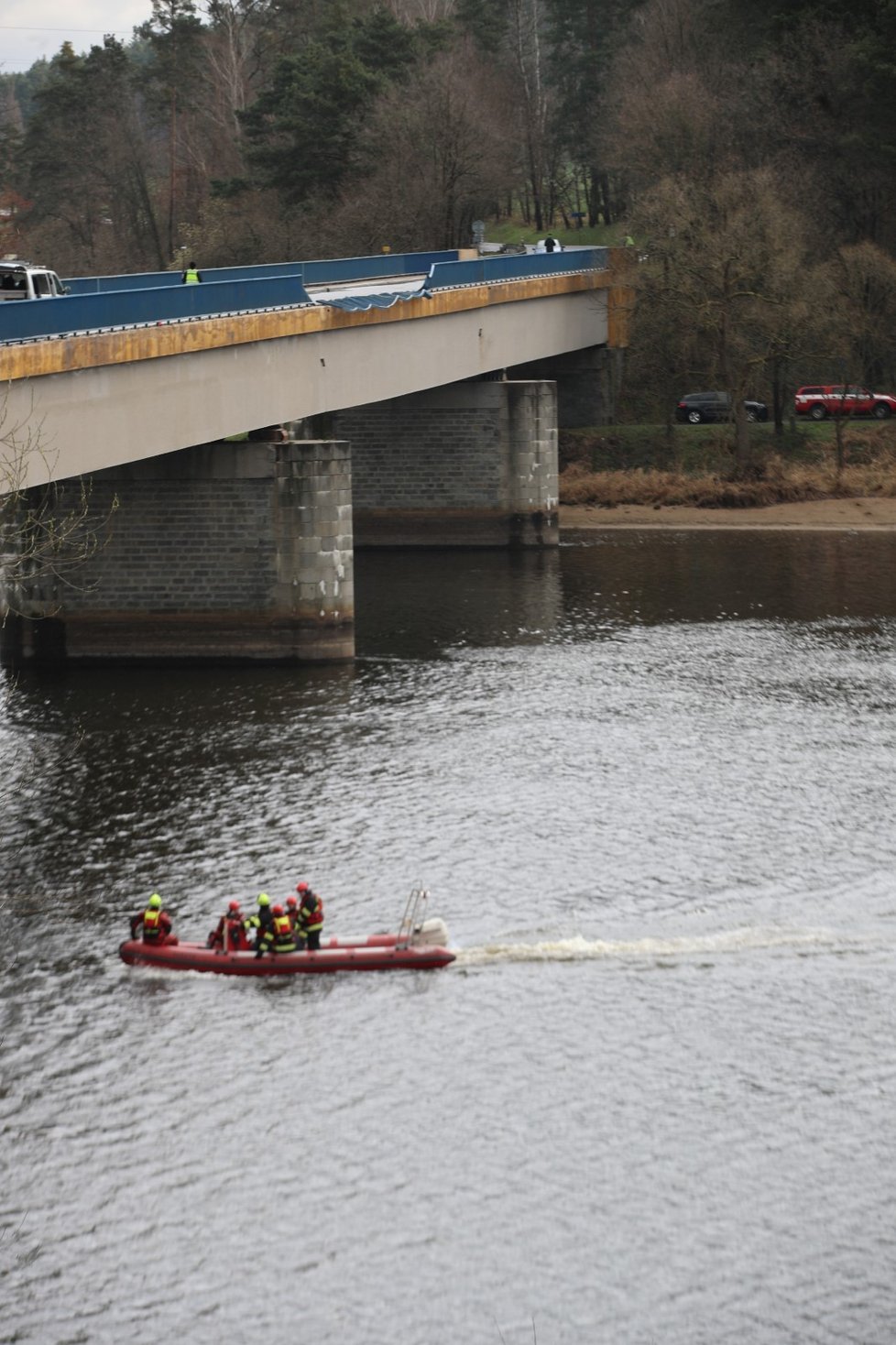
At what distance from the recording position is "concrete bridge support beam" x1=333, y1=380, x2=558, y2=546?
7212 centimetres

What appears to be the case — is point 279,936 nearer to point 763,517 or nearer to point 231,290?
point 231,290

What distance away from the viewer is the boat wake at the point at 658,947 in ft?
95.5

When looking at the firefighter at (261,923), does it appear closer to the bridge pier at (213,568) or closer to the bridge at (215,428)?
the bridge at (215,428)

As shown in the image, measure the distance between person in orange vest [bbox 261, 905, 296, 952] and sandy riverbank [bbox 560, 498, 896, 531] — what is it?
165 ft

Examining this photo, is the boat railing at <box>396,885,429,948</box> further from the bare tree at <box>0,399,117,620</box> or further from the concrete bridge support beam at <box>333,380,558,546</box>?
the concrete bridge support beam at <box>333,380,558,546</box>

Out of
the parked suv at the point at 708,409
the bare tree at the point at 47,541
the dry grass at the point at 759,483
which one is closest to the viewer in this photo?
the bare tree at the point at 47,541

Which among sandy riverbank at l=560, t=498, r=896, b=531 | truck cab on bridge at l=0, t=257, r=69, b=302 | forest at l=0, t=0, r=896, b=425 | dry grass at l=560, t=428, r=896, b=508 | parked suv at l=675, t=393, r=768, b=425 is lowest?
sandy riverbank at l=560, t=498, r=896, b=531

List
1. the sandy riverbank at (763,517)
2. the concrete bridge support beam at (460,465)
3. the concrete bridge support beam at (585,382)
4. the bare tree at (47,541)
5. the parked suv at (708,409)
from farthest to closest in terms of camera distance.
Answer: the concrete bridge support beam at (585,382)
the parked suv at (708,409)
the sandy riverbank at (763,517)
the concrete bridge support beam at (460,465)
the bare tree at (47,541)

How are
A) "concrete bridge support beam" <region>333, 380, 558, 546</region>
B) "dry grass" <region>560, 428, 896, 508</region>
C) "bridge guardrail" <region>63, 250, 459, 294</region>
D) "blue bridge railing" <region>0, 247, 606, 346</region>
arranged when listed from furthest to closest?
"dry grass" <region>560, 428, 896, 508</region>, "concrete bridge support beam" <region>333, 380, 558, 546</region>, "bridge guardrail" <region>63, 250, 459, 294</region>, "blue bridge railing" <region>0, 247, 606, 346</region>

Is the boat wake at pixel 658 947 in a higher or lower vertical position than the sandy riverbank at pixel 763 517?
lower

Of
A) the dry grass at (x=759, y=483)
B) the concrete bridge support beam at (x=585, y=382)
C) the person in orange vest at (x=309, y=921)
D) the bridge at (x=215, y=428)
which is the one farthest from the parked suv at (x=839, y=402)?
the person in orange vest at (x=309, y=921)

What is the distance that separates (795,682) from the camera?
154 feet

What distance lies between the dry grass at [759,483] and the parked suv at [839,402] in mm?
2257

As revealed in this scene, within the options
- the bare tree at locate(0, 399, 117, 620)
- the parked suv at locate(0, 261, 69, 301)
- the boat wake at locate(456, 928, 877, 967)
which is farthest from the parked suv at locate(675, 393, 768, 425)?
the boat wake at locate(456, 928, 877, 967)
